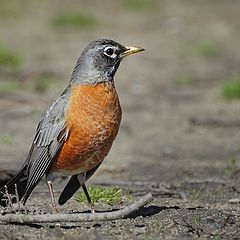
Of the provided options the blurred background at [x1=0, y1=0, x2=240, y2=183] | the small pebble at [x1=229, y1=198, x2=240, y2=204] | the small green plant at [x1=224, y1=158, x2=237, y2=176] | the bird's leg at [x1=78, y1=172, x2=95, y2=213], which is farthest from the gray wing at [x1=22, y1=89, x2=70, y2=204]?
the small green plant at [x1=224, y1=158, x2=237, y2=176]

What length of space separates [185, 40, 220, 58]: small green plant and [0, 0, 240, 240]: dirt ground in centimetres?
3

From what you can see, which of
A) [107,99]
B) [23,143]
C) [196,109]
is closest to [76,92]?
[107,99]

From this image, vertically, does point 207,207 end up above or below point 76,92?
below

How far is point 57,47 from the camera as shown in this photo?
1627 centimetres

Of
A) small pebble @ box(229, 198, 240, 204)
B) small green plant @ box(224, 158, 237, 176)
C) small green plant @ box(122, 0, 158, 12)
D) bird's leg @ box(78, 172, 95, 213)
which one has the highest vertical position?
bird's leg @ box(78, 172, 95, 213)

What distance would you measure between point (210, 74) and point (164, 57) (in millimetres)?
1604

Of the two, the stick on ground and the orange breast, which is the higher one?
the orange breast

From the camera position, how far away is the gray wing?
5914mm

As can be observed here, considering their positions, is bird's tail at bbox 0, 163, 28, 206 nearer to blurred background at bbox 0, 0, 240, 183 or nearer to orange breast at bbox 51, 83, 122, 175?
orange breast at bbox 51, 83, 122, 175

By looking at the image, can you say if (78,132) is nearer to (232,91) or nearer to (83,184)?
(83,184)

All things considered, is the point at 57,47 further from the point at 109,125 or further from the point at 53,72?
the point at 109,125

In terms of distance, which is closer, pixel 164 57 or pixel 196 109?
pixel 196 109

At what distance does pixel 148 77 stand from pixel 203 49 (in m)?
2.53

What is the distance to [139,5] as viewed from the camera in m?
21.0
